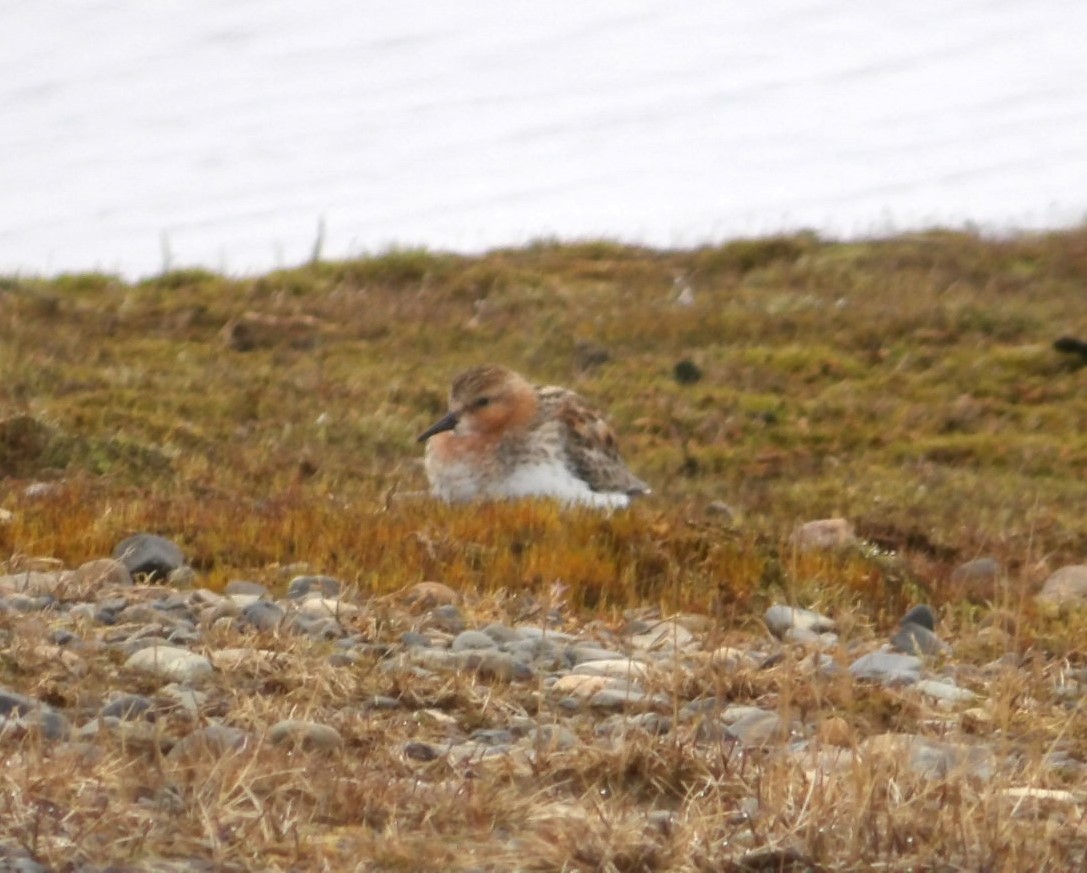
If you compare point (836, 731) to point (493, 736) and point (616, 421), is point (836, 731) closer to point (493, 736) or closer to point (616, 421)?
point (493, 736)

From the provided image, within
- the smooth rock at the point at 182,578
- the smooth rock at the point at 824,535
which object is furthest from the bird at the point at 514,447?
the smooth rock at the point at 182,578

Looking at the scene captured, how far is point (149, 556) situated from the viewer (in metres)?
7.63

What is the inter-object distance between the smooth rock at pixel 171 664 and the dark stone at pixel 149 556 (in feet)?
5.46

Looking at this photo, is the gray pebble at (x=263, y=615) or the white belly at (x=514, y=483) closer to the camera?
the gray pebble at (x=263, y=615)

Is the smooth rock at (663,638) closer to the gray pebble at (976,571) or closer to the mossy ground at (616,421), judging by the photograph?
the mossy ground at (616,421)

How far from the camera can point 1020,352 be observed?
18.8 m

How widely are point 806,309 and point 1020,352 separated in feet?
8.97

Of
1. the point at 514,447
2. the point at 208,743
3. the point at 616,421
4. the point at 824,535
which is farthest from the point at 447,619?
the point at 616,421

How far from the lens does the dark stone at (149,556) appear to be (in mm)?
7578

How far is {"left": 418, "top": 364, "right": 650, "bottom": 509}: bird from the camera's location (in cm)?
1104

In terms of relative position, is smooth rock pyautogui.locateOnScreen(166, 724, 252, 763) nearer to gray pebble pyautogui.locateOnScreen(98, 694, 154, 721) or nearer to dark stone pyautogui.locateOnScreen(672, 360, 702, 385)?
gray pebble pyautogui.locateOnScreen(98, 694, 154, 721)

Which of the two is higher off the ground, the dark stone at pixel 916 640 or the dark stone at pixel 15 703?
the dark stone at pixel 15 703

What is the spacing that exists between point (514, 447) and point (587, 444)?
0.54 metres

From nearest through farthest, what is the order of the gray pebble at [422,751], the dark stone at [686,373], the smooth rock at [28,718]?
the smooth rock at [28,718]
the gray pebble at [422,751]
the dark stone at [686,373]
